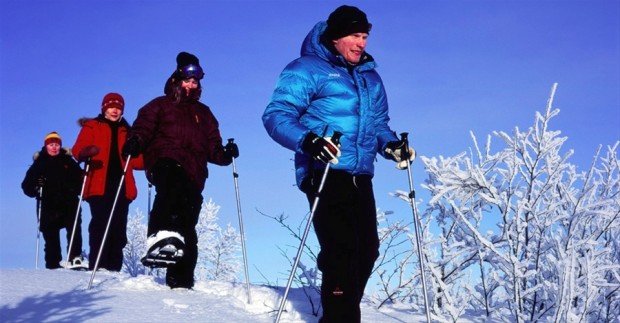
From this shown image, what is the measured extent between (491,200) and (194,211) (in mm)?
2497

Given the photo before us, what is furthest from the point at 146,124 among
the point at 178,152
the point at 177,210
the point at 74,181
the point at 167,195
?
the point at 74,181

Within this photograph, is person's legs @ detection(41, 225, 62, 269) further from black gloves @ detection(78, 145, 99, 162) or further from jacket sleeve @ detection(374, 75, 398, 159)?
jacket sleeve @ detection(374, 75, 398, 159)

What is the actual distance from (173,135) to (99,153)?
2561mm

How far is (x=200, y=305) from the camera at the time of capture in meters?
4.62

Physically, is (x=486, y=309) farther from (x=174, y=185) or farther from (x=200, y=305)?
(x=174, y=185)

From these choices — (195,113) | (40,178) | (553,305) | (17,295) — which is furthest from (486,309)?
(40,178)

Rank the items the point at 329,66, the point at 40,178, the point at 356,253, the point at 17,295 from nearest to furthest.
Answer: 1. the point at 356,253
2. the point at 329,66
3. the point at 17,295
4. the point at 40,178

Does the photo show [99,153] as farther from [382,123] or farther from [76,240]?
[382,123]

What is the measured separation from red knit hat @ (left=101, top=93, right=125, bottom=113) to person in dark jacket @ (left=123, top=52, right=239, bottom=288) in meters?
2.15

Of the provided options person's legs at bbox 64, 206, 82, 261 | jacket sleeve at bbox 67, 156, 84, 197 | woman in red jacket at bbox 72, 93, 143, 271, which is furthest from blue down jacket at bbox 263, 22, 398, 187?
jacket sleeve at bbox 67, 156, 84, 197

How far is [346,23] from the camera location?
412 centimetres

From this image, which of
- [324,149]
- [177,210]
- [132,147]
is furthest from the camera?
[132,147]

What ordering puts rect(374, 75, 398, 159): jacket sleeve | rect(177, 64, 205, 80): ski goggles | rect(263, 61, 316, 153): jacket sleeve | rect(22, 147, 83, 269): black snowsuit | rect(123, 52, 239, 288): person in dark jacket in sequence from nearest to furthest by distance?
rect(263, 61, 316, 153): jacket sleeve, rect(374, 75, 398, 159): jacket sleeve, rect(123, 52, 239, 288): person in dark jacket, rect(177, 64, 205, 80): ski goggles, rect(22, 147, 83, 269): black snowsuit

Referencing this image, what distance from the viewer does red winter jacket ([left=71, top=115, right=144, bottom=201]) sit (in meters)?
7.46
